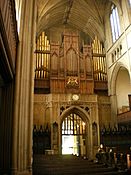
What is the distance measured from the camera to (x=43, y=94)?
17844 millimetres

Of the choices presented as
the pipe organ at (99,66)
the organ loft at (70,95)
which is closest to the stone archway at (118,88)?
the organ loft at (70,95)

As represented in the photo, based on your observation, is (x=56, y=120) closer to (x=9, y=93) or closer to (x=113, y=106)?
(x=113, y=106)

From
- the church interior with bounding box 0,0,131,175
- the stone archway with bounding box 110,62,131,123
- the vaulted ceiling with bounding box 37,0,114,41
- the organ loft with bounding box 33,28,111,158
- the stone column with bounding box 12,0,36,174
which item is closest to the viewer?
the stone column with bounding box 12,0,36,174

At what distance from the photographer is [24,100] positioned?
6996 millimetres

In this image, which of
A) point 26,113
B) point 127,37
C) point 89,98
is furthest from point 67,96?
point 26,113

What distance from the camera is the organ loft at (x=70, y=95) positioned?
56.0 feet

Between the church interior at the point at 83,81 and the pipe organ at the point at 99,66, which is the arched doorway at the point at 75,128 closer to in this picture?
the church interior at the point at 83,81

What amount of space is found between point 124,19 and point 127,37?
1.69 metres

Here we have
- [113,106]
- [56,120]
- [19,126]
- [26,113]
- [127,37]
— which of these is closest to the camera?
[19,126]

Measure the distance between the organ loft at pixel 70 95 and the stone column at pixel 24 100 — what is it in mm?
9625

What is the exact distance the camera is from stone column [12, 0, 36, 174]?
6305 mm

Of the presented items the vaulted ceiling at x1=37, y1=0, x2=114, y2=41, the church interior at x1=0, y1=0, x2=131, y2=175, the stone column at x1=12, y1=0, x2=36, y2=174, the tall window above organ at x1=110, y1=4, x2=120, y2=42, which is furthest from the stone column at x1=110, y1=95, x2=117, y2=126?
the stone column at x1=12, y1=0, x2=36, y2=174

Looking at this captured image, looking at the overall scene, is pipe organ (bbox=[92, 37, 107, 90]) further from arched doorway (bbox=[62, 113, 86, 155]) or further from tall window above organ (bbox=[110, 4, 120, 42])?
arched doorway (bbox=[62, 113, 86, 155])

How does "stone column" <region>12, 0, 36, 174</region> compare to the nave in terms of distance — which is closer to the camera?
"stone column" <region>12, 0, 36, 174</region>
